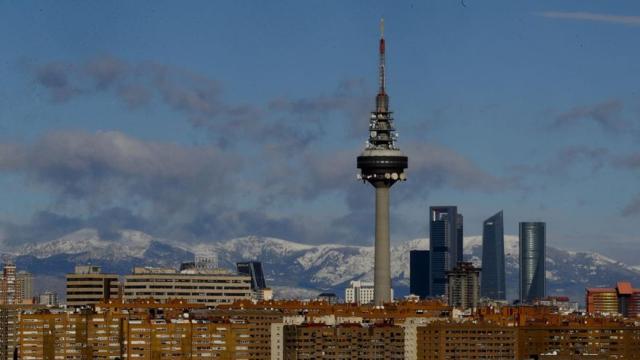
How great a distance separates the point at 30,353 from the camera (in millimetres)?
199375

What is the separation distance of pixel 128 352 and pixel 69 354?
7316 mm

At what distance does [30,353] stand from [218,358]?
17250mm

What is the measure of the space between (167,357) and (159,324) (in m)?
5.31

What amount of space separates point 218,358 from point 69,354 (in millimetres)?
13570

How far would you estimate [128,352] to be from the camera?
194125 mm

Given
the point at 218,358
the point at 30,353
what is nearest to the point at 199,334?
the point at 218,358

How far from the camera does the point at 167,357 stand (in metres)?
194

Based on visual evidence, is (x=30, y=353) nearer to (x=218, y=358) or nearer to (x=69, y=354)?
(x=69, y=354)

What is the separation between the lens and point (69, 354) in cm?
19862

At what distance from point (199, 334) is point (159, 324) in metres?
3.75

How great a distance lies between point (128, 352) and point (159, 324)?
208 inches

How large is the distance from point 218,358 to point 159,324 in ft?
20.3

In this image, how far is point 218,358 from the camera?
649 feet

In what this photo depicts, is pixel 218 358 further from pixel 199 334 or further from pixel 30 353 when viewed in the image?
pixel 30 353
